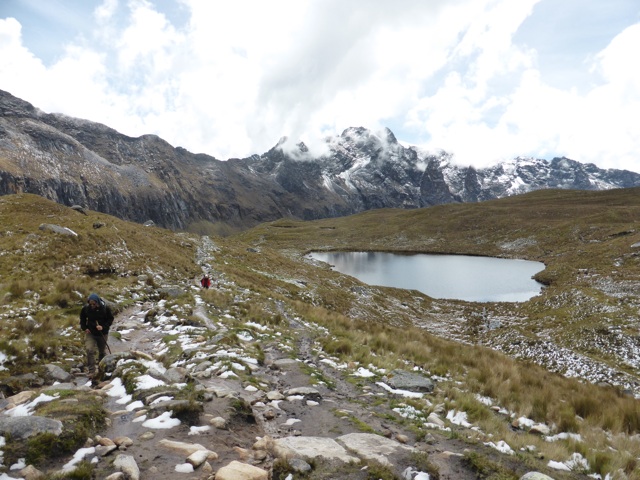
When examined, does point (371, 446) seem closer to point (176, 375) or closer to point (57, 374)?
point (176, 375)

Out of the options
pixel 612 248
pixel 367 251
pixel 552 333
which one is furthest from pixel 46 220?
pixel 367 251

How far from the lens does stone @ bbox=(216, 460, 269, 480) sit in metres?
5.16

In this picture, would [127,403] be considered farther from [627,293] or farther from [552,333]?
[627,293]

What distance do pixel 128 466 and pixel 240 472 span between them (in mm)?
1760

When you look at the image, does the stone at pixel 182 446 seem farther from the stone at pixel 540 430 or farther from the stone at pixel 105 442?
the stone at pixel 540 430

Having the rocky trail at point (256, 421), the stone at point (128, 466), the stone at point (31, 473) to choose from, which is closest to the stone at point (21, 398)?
the rocky trail at point (256, 421)

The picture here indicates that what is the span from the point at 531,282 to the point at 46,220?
68465 mm

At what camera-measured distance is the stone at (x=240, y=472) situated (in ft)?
16.9

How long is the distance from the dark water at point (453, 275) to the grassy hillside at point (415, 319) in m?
6.17

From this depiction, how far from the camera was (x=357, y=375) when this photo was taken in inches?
486

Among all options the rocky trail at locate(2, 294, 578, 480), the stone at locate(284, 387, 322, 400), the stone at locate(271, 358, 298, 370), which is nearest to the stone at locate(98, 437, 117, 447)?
the rocky trail at locate(2, 294, 578, 480)

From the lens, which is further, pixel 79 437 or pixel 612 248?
pixel 612 248

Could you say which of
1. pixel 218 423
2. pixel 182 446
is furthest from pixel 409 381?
pixel 182 446

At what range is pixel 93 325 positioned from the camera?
11.5 m
